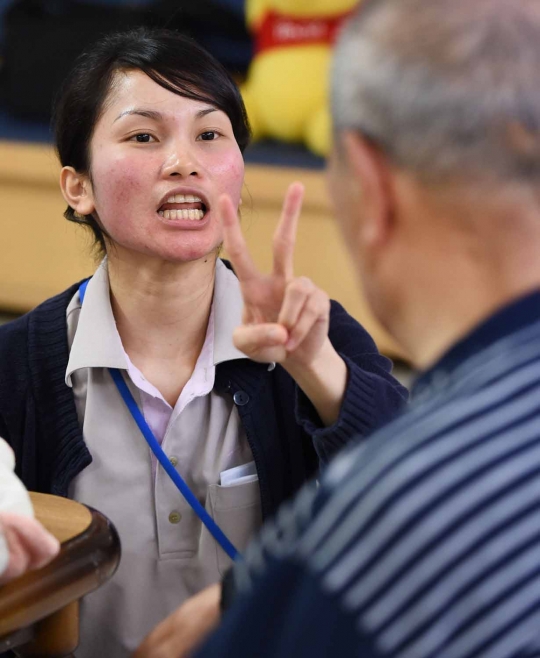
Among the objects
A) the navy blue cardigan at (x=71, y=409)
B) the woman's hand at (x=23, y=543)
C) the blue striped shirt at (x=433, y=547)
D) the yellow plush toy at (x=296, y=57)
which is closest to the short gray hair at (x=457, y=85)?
the blue striped shirt at (x=433, y=547)

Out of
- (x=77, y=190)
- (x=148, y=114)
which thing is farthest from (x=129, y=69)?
(x=77, y=190)

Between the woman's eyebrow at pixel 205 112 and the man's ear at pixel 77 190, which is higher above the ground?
the woman's eyebrow at pixel 205 112

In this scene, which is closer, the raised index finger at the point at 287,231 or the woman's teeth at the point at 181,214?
the raised index finger at the point at 287,231

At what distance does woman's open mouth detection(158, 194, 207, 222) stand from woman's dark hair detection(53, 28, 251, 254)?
13cm

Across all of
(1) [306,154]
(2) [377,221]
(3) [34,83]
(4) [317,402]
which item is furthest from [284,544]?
(3) [34,83]

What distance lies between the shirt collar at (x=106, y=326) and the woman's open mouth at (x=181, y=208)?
14cm

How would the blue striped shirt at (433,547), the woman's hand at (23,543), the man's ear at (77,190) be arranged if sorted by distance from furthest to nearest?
1. the man's ear at (77,190)
2. the woman's hand at (23,543)
3. the blue striped shirt at (433,547)

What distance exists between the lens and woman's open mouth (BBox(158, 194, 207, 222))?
54.0 inches

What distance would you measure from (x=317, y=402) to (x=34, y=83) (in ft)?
8.17

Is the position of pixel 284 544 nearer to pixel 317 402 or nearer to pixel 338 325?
pixel 317 402

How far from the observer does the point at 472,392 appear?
684 mm

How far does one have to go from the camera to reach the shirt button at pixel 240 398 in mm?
1380

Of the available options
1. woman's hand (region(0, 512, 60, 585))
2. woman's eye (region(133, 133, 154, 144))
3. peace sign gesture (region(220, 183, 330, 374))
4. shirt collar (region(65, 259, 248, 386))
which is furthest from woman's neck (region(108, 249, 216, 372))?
woman's hand (region(0, 512, 60, 585))

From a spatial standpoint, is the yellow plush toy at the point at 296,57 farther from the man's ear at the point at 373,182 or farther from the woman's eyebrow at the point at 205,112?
the man's ear at the point at 373,182
